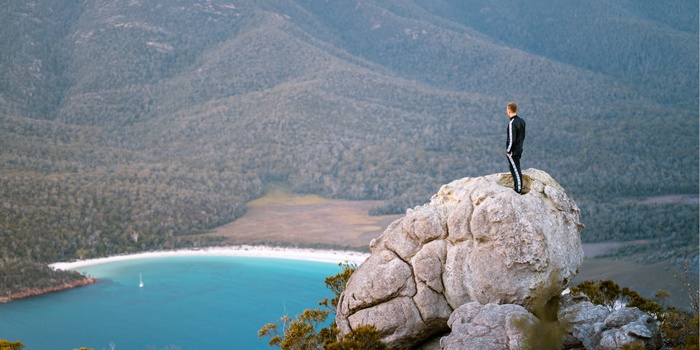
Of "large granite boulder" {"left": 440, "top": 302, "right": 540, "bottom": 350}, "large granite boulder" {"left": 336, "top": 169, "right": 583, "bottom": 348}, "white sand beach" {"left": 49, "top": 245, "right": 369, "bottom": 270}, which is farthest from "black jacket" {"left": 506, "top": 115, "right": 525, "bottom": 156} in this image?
"white sand beach" {"left": 49, "top": 245, "right": 369, "bottom": 270}

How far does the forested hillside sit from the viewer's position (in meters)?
69.5

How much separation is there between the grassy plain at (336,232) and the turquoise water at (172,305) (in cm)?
795

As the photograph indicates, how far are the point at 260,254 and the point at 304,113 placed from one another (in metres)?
40.7

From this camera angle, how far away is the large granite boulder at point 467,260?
15.9 metres

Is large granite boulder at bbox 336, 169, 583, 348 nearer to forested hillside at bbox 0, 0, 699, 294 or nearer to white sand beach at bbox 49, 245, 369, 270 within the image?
forested hillside at bbox 0, 0, 699, 294

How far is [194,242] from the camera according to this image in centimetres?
7019

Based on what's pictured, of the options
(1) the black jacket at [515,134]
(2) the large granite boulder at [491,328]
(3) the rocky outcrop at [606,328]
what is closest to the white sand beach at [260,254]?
(1) the black jacket at [515,134]

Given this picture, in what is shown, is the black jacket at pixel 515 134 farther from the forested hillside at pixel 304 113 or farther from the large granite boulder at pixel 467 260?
the forested hillside at pixel 304 113

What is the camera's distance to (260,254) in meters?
66.1

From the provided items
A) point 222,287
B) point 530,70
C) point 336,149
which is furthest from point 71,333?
point 530,70

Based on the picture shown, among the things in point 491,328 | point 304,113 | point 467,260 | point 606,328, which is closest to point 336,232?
point 304,113

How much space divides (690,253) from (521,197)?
3718 centimetres

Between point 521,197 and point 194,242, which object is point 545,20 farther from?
point 521,197

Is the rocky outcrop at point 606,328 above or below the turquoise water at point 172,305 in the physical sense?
above
